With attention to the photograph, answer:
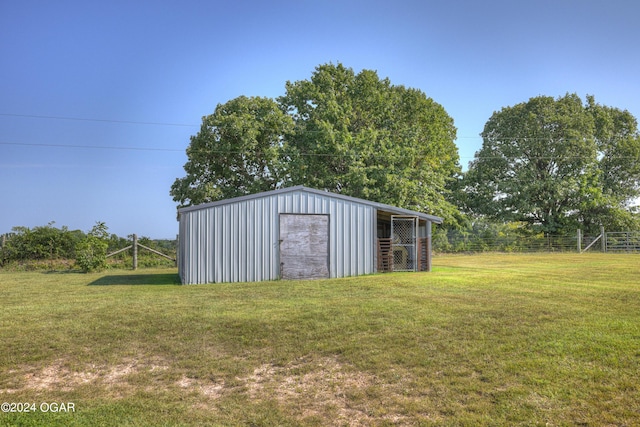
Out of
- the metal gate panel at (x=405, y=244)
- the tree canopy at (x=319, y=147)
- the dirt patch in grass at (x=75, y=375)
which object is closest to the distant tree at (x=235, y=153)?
the tree canopy at (x=319, y=147)

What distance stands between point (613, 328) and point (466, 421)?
148 inches

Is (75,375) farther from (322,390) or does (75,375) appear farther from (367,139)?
(367,139)

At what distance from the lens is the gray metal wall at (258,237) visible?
12711 millimetres

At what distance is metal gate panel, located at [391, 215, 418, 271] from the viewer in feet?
51.4

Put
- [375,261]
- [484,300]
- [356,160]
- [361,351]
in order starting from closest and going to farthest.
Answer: [361,351]
[484,300]
[375,261]
[356,160]

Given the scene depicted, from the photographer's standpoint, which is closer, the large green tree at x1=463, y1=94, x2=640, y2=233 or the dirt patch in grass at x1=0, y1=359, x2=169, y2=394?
the dirt patch in grass at x1=0, y1=359, x2=169, y2=394

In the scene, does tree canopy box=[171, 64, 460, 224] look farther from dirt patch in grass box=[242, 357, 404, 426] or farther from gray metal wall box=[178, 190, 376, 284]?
dirt patch in grass box=[242, 357, 404, 426]

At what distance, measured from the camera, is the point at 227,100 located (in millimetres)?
24531

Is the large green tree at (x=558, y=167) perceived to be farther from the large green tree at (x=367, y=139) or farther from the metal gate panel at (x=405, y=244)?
the metal gate panel at (x=405, y=244)

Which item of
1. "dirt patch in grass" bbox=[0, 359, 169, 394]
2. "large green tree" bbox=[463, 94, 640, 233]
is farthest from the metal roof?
"large green tree" bbox=[463, 94, 640, 233]

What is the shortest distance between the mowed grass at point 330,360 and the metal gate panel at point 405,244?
6968mm

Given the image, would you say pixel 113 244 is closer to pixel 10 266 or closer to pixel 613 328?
pixel 10 266

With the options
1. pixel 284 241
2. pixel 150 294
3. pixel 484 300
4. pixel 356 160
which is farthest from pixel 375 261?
pixel 356 160

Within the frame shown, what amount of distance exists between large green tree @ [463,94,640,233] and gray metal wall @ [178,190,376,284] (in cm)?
2118
